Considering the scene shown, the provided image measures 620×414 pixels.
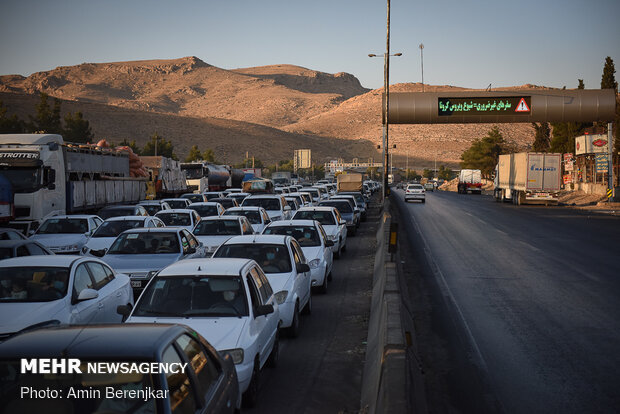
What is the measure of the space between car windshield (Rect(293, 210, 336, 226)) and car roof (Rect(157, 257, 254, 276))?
473 inches

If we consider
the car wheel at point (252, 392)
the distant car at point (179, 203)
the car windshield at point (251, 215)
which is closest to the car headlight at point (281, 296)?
the car wheel at point (252, 392)

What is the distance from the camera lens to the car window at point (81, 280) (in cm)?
894

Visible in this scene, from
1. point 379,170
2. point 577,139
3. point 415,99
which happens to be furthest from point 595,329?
point 379,170

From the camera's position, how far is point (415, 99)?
4597 cm

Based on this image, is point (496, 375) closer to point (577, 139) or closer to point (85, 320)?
point (85, 320)

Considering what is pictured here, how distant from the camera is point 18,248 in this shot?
12078mm

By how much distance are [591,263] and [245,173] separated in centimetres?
6203

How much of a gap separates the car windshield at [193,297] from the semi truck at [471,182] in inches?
3147

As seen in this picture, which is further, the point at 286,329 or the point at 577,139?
the point at 577,139

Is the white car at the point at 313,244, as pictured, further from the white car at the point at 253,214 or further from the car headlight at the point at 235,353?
the car headlight at the point at 235,353

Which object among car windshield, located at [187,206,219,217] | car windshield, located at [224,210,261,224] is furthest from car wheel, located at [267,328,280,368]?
car windshield, located at [187,206,219,217]

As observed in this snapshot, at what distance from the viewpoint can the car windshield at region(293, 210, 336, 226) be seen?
20664 millimetres

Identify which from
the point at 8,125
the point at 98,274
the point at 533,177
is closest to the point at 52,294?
the point at 98,274

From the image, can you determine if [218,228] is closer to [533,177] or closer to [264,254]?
[264,254]
